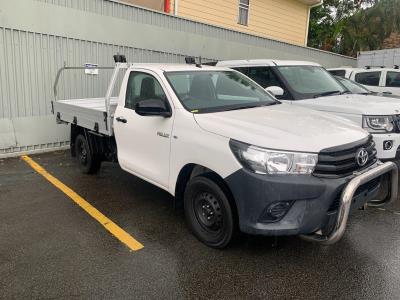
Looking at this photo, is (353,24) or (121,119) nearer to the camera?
(121,119)

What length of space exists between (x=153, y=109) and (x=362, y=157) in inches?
86.4

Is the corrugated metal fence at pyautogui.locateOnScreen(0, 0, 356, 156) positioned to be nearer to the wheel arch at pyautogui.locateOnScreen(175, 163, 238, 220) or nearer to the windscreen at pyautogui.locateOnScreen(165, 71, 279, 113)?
the windscreen at pyautogui.locateOnScreen(165, 71, 279, 113)

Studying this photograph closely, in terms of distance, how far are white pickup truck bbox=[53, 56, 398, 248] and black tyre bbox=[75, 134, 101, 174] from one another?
3.98 ft

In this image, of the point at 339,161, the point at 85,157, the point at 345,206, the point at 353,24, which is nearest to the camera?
the point at 345,206

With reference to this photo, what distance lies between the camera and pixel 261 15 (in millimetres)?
16922

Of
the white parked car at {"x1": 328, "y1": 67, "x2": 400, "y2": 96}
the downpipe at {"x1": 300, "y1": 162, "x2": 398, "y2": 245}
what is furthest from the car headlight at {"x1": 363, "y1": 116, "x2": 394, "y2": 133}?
the white parked car at {"x1": 328, "y1": 67, "x2": 400, "y2": 96}

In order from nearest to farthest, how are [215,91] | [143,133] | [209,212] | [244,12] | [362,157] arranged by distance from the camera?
[362,157] < [209,212] < [143,133] < [215,91] < [244,12]

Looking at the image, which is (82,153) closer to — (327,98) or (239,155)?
(239,155)

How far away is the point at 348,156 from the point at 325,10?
29437mm

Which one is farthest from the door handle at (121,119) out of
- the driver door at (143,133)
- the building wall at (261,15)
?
the building wall at (261,15)

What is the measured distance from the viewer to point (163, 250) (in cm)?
400

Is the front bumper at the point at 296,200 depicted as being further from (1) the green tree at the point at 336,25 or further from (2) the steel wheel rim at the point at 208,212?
(1) the green tree at the point at 336,25

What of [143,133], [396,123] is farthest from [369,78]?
[143,133]

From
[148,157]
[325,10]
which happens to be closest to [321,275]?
[148,157]
